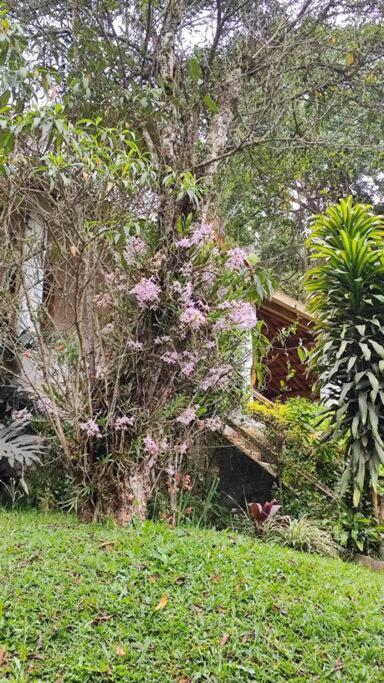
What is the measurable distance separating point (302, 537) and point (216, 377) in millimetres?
1918

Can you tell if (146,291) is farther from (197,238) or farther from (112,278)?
(197,238)

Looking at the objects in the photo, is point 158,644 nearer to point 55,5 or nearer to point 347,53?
point 55,5

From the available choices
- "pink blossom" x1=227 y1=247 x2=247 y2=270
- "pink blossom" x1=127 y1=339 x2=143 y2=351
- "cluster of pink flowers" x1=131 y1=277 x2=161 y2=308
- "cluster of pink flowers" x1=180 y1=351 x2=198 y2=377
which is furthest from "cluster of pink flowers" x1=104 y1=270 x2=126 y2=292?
"pink blossom" x1=227 y1=247 x2=247 y2=270

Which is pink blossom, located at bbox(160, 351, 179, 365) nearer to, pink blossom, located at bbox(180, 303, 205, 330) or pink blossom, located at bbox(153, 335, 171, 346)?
pink blossom, located at bbox(153, 335, 171, 346)

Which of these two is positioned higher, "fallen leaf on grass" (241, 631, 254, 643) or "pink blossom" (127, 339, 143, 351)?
"pink blossom" (127, 339, 143, 351)

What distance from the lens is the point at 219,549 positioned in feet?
13.0

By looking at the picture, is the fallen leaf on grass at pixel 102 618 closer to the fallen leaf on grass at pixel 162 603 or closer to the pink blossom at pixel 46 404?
the fallen leaf on grass at pixel 162 603

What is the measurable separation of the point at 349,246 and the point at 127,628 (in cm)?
460

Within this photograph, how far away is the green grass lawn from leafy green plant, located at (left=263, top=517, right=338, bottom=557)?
1.45 metres

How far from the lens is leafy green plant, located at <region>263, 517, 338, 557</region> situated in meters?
5.44

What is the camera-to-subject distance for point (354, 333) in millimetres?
6039

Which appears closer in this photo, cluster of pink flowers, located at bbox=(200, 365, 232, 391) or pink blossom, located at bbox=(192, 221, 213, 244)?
pink blossom, located at bbox=(192, 221, 213, 244)

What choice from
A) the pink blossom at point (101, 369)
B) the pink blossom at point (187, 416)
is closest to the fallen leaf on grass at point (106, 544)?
the pink blossom at point (187, 416)

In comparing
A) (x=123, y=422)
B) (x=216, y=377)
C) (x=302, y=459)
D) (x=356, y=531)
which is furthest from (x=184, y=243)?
(x=356, y=531)
